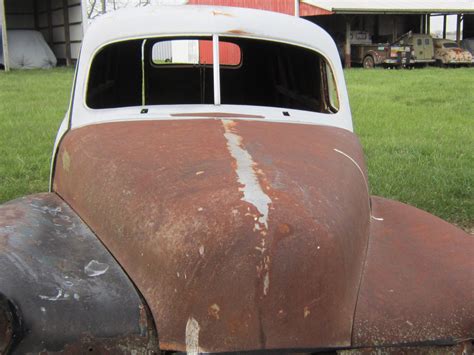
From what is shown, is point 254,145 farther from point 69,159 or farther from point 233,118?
point 69,159

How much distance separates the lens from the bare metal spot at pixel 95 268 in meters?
1.98

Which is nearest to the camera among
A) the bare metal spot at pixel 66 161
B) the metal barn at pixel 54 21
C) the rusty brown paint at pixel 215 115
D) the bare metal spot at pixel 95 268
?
the bare metal spot at pixel 95 268

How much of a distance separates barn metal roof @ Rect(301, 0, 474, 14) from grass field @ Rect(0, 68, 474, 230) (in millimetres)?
9984

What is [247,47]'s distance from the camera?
16.5 ft

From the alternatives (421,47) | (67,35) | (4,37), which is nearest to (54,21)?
(67,35)

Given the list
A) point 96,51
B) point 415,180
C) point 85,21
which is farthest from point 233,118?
point 85,21

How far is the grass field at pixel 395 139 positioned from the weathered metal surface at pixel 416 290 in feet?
8.83

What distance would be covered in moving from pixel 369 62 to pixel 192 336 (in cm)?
2312

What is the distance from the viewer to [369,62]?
2372cm

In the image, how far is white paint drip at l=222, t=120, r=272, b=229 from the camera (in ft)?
6.03

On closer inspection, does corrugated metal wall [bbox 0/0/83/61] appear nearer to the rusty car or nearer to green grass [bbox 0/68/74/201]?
green grass [bbox 0/68/74/201]

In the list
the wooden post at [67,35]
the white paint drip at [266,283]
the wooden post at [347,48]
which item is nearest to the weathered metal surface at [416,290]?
the white paint drip at [266,283]

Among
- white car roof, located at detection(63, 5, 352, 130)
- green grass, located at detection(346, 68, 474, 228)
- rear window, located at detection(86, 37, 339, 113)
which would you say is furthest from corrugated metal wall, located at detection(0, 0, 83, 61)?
white car roof, located at detection(63, 5, 352, 130)

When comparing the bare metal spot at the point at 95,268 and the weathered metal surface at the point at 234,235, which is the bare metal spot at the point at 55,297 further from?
the weathered metal surface at the point at 234,235
